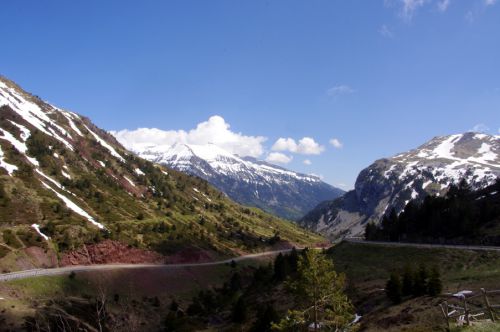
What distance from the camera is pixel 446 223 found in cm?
12194

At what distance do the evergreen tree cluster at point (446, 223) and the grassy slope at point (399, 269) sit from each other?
21259mm

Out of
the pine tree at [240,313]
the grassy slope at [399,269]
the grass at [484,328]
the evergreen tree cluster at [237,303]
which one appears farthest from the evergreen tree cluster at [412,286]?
the grass at [484,328]

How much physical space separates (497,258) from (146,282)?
84.2 metres

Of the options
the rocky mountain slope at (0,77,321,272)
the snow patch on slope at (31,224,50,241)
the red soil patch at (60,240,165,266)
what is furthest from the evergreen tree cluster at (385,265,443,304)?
the snow patch on slope at (31,224,50,241)

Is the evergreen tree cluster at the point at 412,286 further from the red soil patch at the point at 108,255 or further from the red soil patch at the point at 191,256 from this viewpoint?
the red soil patch at the point at 191,256

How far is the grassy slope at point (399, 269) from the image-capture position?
147ft

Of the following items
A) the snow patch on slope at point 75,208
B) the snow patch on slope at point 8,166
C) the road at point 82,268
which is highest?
the snow patch on slope at point 8,166

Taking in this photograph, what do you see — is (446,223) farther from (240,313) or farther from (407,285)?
(240,313)

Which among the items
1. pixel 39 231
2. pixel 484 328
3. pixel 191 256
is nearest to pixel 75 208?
pixel 39 231

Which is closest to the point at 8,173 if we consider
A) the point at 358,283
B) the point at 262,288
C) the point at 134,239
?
the point at 134,239

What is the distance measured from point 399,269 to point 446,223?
48.0 m

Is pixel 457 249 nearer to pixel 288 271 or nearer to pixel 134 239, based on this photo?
pixel 288 271

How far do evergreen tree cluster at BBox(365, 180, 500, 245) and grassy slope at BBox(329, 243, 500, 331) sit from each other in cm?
2126

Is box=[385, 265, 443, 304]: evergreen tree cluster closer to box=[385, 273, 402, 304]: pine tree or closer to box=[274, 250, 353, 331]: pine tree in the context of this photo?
box=[385, 273, 402, 304]: pine tree
